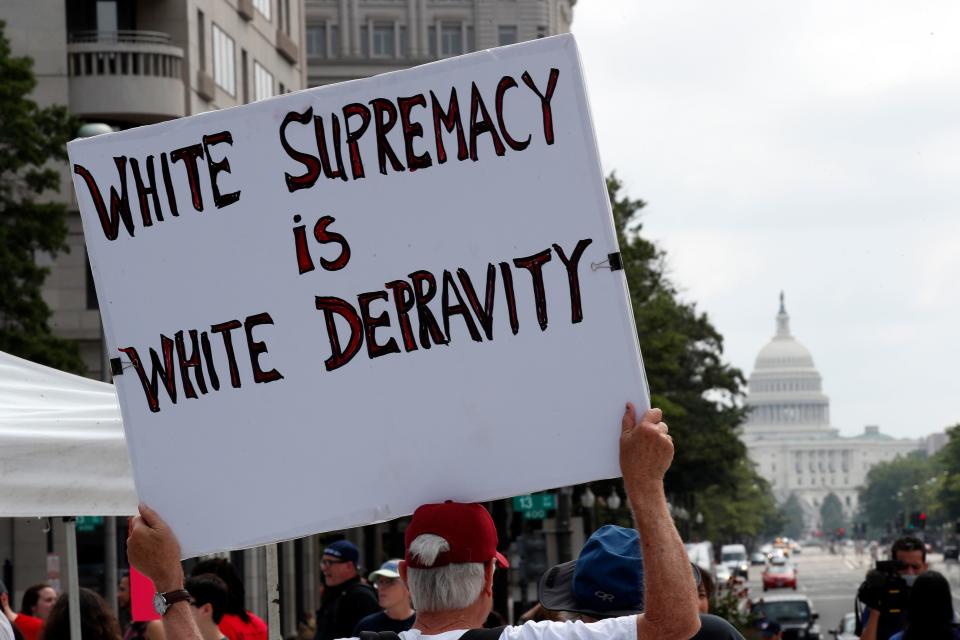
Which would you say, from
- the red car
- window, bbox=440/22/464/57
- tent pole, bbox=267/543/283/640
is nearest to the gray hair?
tent pole, bbox=267/543/283/640

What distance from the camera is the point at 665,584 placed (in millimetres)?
4352

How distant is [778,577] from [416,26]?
30044mm

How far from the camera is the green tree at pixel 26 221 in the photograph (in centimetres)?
3192

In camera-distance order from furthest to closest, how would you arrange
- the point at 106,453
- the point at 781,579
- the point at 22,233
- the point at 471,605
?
the point at 781,579, the point at 22,233, the point at 106,453, the point at 471,605

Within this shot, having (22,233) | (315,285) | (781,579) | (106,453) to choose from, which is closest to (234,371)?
(315,285)

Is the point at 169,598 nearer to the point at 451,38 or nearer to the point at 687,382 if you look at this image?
the point at 687,382

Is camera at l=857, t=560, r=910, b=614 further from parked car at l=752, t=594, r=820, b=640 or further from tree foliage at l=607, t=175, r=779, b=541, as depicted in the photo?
tree foliage at l=607, t=175, r=779, b=541

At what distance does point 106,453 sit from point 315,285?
2.66 metres

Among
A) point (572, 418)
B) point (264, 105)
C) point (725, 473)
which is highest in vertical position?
point (725, 473)

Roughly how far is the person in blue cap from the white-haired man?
0.71 metres

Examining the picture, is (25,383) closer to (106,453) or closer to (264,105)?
(106,453)

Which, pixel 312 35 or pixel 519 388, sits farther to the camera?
pixel 312 35

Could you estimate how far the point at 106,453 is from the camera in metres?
7.41

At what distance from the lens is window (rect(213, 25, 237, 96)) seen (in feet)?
145
